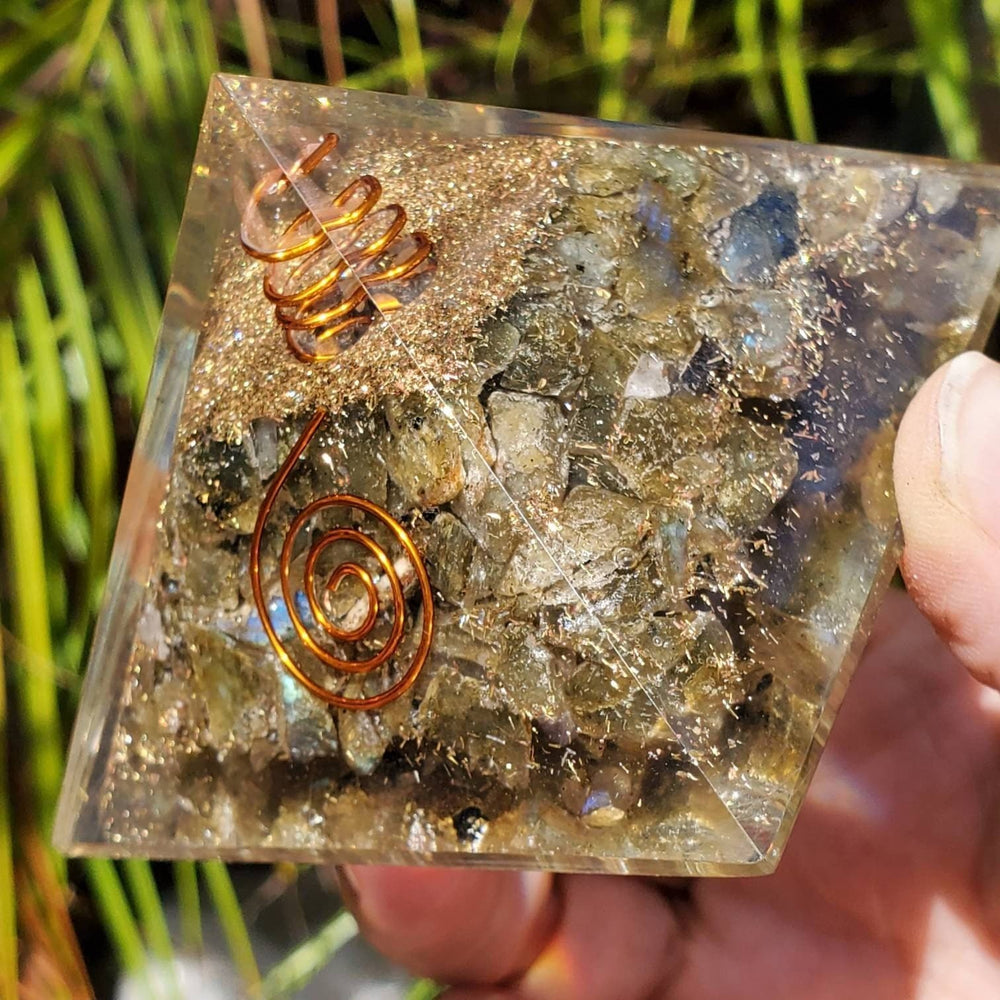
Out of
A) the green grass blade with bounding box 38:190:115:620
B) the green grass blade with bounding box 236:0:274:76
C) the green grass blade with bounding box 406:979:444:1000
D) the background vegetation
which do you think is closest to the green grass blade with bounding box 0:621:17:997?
the background vegetation

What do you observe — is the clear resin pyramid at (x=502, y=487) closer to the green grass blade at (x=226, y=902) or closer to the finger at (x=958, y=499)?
the finger at (x=958, y=499)

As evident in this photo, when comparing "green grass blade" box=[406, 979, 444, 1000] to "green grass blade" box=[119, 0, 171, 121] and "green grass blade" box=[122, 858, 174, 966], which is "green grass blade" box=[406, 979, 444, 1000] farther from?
"green grass blade" box=[119, 0, 171, 121]

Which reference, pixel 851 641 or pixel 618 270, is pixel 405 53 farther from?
pixel 851 641

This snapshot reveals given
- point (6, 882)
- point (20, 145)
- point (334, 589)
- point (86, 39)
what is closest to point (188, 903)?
point (6, 882)

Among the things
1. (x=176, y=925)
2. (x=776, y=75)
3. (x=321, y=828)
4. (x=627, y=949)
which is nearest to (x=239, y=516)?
(x=321, y=828)

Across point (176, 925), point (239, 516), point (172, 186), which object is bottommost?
point (176, 925)
